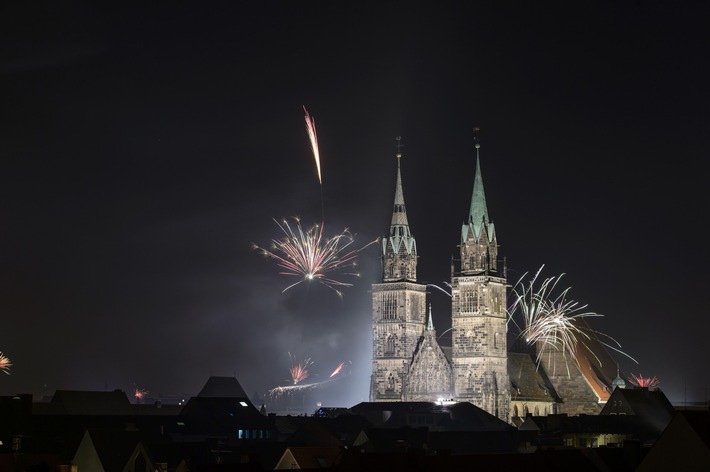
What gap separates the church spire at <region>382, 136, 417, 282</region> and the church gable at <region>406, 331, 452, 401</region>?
26.8ft

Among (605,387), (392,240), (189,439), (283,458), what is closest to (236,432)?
(189,439)

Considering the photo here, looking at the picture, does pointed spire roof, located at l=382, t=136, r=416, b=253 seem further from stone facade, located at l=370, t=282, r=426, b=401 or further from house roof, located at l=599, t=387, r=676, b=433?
house roof, located at l=599, t=387, r=676, b=433

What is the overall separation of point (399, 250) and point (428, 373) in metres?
14.4

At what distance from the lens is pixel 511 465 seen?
64750 mm

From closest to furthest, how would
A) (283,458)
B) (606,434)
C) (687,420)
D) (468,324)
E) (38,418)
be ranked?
(687,420) → (283,458) → (38,418) → (606,434) → (468,324)

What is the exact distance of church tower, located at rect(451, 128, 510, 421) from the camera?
151 metres

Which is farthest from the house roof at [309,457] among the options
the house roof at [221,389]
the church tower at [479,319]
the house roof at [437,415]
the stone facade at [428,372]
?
the stone facade at [428,372]

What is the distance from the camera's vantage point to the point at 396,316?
16025 cm

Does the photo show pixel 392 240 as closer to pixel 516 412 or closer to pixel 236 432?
pixel 516 412

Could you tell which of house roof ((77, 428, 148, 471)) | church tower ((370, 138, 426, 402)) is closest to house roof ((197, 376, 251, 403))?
church tower ((370, 138, 426, 402))

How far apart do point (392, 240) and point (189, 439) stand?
57.5 metres

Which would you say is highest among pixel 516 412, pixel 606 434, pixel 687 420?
pixel 516 412

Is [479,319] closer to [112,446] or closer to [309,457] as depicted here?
[309,457]

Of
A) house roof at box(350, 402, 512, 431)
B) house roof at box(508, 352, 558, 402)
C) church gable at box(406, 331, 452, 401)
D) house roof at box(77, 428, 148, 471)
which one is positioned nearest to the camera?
house roof at box(77, 428, 148, 471)
